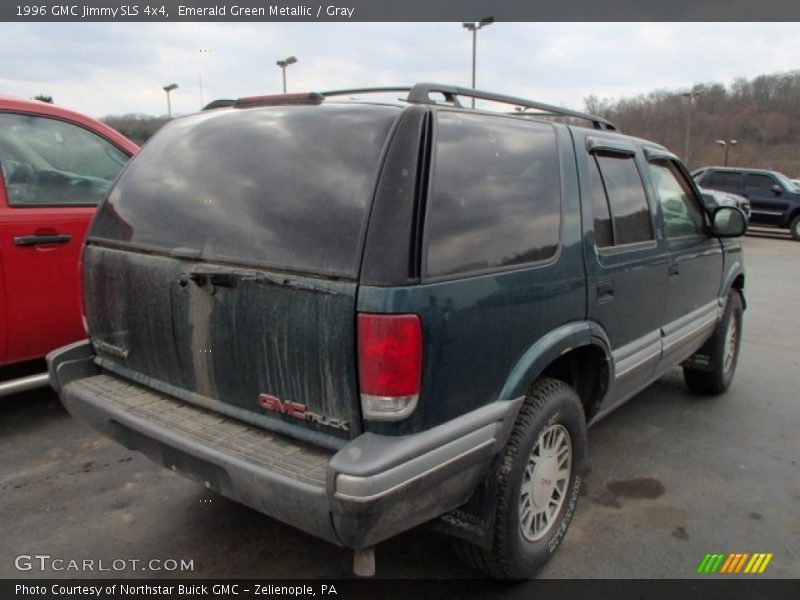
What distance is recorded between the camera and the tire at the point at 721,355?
450 cm

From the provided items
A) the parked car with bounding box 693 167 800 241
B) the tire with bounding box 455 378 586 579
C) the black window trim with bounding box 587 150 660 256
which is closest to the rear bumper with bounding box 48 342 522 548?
the tire with bounding box 455 378 586 579

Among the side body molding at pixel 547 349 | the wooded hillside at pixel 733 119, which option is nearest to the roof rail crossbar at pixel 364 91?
the side body molding at pixel 547 349

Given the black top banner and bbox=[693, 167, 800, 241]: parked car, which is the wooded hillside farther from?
the black top banner

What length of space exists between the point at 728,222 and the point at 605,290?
5.89 ft

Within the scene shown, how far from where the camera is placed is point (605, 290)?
2791mm

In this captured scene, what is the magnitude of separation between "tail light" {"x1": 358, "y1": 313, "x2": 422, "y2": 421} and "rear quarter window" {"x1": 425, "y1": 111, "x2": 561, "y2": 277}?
0.22 meters

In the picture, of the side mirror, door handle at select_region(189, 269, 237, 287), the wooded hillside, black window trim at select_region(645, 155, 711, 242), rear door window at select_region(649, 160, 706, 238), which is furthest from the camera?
the wooded hillside

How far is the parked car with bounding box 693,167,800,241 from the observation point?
17.5 metres

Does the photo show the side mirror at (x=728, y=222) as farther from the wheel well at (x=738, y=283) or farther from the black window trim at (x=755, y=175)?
the black window trim at (x=755, y=175)

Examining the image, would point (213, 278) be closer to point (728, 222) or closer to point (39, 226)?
point (39, 226)

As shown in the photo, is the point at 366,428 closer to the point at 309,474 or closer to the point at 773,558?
the point at 309,474

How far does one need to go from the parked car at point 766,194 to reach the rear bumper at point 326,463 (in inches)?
733

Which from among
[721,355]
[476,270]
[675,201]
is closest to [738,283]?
[721,355]

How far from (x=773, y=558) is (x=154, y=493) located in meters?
2.96
